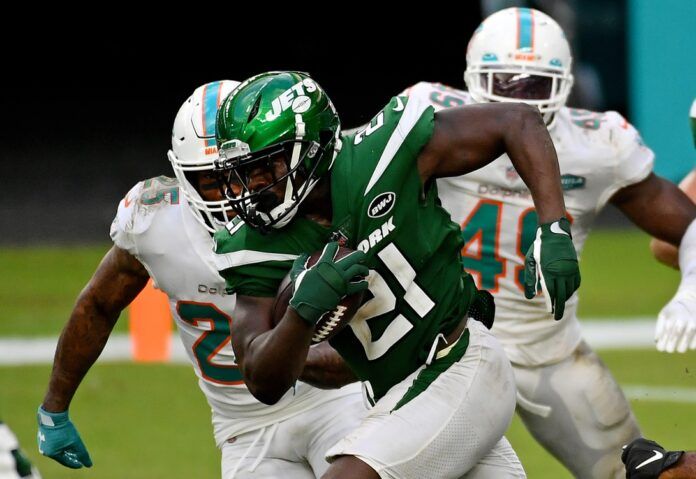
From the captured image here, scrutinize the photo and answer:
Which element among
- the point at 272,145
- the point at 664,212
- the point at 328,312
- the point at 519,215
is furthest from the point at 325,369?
the point at 664,212

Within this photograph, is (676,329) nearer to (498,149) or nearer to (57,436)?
(498,149)

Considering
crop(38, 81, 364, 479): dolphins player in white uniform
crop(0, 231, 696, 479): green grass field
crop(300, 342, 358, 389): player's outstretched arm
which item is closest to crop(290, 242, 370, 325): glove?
crop(300, 342, 358, 389): player's outstretched arm

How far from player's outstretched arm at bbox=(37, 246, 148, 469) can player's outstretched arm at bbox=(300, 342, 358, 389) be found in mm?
729

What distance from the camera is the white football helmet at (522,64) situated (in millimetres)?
5086

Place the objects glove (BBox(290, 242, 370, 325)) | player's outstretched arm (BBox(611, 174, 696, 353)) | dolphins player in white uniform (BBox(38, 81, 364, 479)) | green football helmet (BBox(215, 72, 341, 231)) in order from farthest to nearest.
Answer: player's outstretched arm (BBox(611, 174, 696, 353)) < dolphins player in white uniform (BBox(38, 81, 364, 479)) < green football helmet (BBox(215, 72, 341, 231)) < glove (BBox(290, 242, 370, 325))

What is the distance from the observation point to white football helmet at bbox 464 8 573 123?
5086mm

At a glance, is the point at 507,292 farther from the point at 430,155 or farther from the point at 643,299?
the point at 643,299

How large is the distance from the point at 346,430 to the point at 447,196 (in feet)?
3.71

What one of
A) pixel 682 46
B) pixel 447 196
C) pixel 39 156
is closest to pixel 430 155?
pixel 447 196

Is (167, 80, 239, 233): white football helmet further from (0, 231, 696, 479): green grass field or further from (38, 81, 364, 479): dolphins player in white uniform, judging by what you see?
(0, 231, 696, 479): green grass field

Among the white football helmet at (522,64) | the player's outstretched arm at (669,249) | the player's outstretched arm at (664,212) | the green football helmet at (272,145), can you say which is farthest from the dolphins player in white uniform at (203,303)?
the player's outstretched arm at (669,249)

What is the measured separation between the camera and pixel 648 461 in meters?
3.74

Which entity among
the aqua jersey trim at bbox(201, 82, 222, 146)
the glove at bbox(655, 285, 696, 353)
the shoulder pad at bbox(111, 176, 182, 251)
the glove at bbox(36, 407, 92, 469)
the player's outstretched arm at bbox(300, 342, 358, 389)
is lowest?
the glove at bbox(36, 407, 92, 469)

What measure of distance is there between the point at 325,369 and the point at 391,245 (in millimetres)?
687
